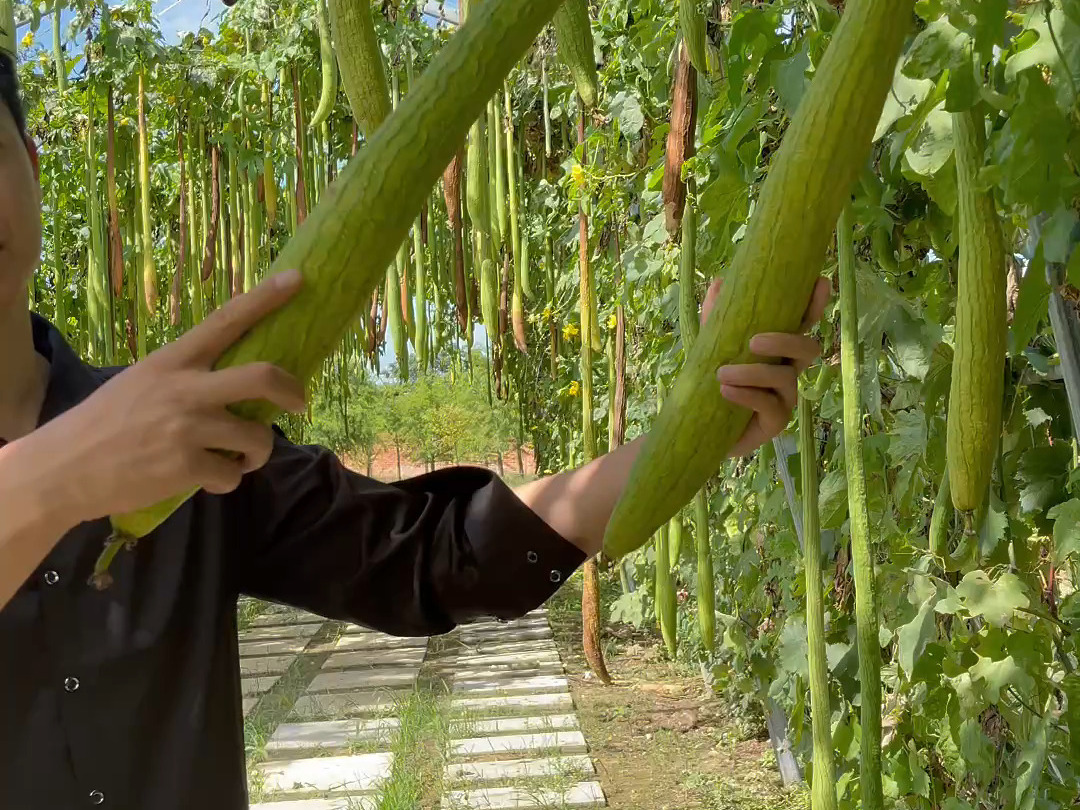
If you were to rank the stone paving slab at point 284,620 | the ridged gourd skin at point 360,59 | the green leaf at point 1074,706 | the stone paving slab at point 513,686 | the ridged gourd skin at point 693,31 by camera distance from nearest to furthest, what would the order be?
the ridged gourd skin at point 360,59
the ridged gourd skin at point 693,31
the green leaf at point 1074,706
the stone paving slab at point 513,686
the stone paving slab at point 284,620

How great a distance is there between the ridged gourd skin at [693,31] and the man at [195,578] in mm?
418

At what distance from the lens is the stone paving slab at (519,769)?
406 cm

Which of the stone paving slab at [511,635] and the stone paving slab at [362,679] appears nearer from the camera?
the stone paving slab at [362,679]

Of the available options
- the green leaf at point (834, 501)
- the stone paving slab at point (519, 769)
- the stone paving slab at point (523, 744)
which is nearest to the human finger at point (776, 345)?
the green leaf at point (834, 501)

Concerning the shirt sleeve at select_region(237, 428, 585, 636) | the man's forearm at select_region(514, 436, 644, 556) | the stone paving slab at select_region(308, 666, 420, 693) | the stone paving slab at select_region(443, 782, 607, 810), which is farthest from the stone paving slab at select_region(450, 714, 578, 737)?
the man's forearm at select_region(514, 436, 644, 556)

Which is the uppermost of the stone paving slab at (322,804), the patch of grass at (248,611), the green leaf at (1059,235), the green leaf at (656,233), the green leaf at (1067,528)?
the green leaf at (656,233)

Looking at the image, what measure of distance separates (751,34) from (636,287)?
1.57 meters

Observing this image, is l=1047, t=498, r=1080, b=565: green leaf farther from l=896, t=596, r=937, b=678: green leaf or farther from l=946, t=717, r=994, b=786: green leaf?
l=946, t=717, r=994, b=786: green leaf

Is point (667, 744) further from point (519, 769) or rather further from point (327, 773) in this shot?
point (327, 773)

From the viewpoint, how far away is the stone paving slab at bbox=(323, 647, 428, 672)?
6.19 metres

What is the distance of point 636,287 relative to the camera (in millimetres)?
2934

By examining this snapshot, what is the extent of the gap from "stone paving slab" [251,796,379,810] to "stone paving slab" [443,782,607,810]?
10.8 inches

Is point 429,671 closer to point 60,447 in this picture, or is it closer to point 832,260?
point 832,260

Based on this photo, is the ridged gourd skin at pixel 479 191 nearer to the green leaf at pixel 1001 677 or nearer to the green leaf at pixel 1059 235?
the green leaf at pixel 1059 235
